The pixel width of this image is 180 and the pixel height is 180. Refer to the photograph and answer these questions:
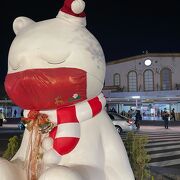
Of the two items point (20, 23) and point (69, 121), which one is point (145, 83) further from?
point (69, 121)

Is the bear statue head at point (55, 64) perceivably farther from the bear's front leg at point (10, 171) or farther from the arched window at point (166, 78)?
the arched window at point (166, 78)

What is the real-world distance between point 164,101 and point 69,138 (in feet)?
108

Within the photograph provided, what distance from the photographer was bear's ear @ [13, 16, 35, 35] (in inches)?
136

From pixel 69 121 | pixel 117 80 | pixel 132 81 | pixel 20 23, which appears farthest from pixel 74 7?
pixel 117 80

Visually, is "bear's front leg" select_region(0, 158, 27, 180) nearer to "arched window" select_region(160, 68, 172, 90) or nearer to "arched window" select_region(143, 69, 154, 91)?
"arched window" select_region(160, 68, 172, 90)

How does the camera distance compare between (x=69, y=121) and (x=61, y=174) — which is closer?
(x=61, y=174)

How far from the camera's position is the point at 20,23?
11.4 feet

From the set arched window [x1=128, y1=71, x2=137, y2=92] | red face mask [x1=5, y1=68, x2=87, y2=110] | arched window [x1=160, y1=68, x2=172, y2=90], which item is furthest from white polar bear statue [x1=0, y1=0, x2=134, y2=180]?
arched window [x1=128, y1=71, x2=137, y2=92]

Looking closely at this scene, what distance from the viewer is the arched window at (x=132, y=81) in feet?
125

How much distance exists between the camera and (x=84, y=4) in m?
3.19

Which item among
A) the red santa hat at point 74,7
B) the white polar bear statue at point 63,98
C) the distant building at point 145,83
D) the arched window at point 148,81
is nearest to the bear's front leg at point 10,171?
the white polar bear statue at point 63,98

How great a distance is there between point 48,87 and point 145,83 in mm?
35270

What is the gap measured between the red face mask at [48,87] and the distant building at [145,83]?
30996 mm

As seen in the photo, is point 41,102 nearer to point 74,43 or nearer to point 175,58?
point 74,43
